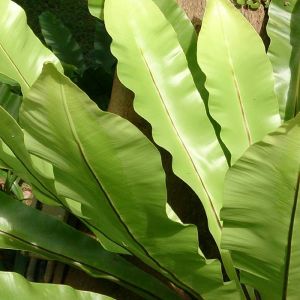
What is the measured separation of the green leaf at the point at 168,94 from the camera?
1.25 metres

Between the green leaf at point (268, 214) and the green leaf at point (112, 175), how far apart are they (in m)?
0.07

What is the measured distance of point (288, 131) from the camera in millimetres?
846

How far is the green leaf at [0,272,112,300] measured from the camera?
1.07 meters

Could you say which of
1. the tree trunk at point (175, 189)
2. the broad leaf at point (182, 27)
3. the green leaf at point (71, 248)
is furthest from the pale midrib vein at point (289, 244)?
the broad leaf at point (182, 27)

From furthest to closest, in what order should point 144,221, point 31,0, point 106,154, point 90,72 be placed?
point 31,0 → point 90,72 → point 144,221 → point 106,154

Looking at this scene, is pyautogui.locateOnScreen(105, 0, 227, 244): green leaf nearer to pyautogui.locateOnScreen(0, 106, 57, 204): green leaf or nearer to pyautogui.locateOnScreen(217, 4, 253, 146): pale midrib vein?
pyautogui.locateOnScreen(217, 4, 253, 146): pale midrib vein

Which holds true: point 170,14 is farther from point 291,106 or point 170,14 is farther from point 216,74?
point 291,106

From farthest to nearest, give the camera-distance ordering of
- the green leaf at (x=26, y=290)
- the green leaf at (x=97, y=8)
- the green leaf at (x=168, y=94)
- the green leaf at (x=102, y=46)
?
the green leaf at (x=102, y=46) < the green leaf at (x=97, y=8) < the green leaf at (x=168, y=94) < the green leaf at (x=26, y=290)

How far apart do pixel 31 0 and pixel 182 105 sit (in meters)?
2.70

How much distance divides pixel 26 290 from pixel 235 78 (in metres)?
0.61

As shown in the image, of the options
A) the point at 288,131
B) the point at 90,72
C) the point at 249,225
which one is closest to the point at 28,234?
the point at 249,225

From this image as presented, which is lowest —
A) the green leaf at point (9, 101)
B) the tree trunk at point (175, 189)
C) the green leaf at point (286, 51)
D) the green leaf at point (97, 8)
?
the tree trunk at point (175, 189)

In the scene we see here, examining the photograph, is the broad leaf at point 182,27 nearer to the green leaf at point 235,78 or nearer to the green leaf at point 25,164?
the green leaf at point 235,78

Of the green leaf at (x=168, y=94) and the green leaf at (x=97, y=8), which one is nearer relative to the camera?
the green leaf at (x=168, y=94)
